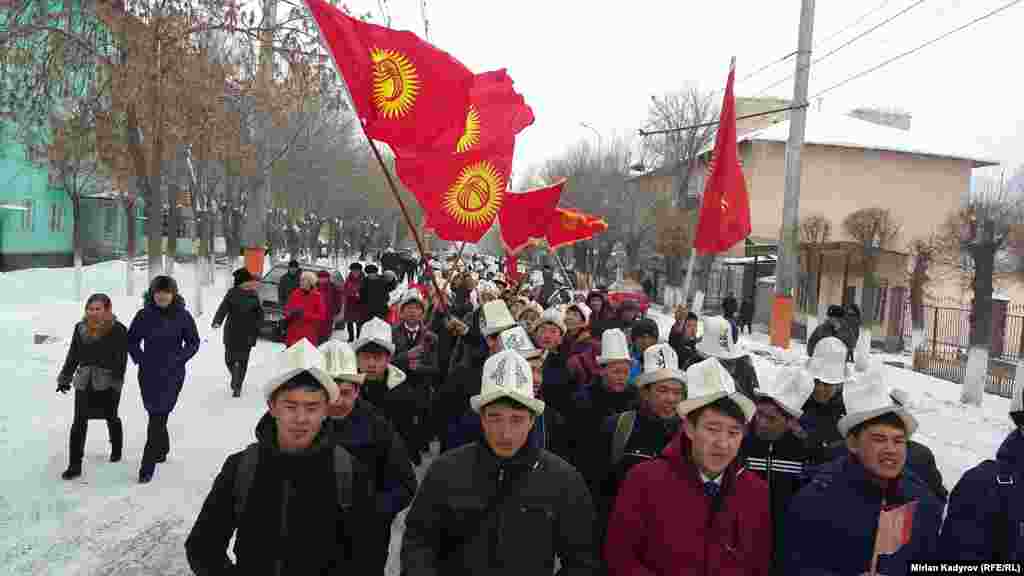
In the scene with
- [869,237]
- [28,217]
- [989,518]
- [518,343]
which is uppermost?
[869,237]

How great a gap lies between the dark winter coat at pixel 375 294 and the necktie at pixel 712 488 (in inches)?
447

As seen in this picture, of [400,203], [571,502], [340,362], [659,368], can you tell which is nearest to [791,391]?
[659,368]

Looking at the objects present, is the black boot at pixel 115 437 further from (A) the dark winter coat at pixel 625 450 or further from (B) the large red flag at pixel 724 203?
(B) the large red flag at pixel 724 203

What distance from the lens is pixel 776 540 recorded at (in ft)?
9.48

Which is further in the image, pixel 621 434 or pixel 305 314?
pixel 305 314

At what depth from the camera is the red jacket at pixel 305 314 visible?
10117mm

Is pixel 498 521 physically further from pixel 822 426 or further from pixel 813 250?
pixel 813 250

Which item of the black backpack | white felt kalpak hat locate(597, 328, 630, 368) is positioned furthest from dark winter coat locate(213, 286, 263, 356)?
the black backpack

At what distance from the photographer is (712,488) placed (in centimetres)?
284

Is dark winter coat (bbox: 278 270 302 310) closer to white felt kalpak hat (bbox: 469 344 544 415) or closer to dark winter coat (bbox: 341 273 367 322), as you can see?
dark winter coat (bbox: 341 273 367 322)

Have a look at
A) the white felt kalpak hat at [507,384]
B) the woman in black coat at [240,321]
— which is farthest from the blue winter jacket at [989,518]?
the woman in black coat at [240,321]

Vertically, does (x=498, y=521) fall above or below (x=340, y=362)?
below

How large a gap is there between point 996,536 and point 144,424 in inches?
318

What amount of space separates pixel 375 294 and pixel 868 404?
11698 millimetres
